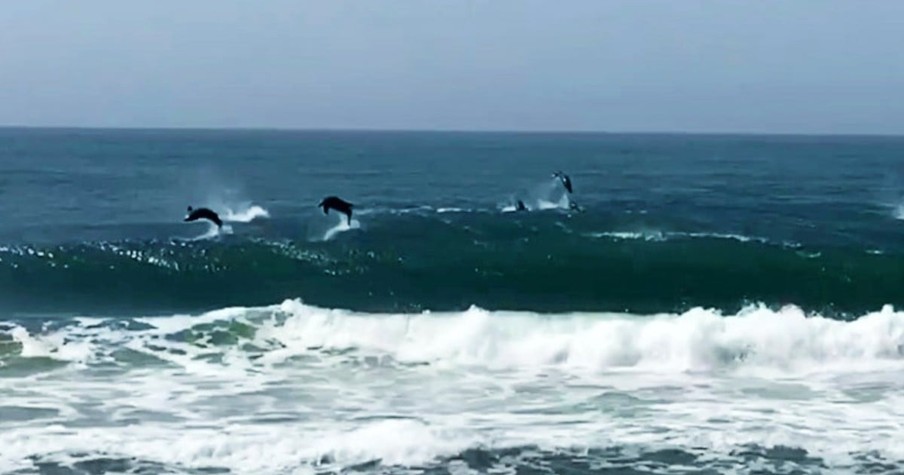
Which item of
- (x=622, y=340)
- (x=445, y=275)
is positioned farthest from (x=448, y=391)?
(x=445, y=275)

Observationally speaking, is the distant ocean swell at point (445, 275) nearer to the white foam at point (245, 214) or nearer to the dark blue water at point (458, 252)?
the dark blue water at point (458, 252)

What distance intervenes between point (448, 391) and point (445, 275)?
12404 millimetres

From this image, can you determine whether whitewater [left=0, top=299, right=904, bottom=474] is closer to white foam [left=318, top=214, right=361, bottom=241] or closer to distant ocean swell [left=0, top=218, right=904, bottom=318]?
distant ocean swell [left=0, top=218, right=904, bottom=318]

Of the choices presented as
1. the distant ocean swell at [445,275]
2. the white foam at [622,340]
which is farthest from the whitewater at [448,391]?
the distant ocean swell at [445,275]

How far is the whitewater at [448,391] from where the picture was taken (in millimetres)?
15539

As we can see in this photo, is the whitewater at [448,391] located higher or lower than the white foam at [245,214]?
lower

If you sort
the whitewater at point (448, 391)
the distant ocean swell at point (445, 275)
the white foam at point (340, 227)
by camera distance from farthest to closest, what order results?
1. the white foam at point (340, 227)
2. the distant ocean swell at point (445, 275)
3. the whitewater at point (448, 391)

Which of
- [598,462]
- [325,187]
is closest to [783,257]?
[598,462]

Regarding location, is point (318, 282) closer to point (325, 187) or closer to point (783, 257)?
point (783, 257)

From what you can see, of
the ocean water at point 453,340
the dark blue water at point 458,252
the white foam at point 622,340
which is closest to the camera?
the ocean water at point 453,340

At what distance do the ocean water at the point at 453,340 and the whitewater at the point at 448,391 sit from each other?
63 millimetres

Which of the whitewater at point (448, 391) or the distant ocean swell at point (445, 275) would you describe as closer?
the whitewater at point (448, 391)

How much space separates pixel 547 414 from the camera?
58.7ft

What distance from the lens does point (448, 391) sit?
19.7 metres
